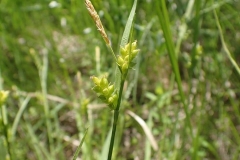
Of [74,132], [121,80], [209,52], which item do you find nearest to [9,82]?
[74,132]

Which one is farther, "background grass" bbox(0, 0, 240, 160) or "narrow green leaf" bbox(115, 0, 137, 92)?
"background grass" bbox(0, 0, 240, 160)

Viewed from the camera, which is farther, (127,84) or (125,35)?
(127,84)

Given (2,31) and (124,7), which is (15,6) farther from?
(124,7)

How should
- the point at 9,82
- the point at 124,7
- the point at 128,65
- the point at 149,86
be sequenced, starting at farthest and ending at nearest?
the point at 149,86, the point at 9,82, the point at 124,7, the point at 128,65

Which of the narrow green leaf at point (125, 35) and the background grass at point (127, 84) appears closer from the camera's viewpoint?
the narrow green leaf at point (125, 35)

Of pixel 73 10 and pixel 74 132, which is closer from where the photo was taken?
pixel 73 10

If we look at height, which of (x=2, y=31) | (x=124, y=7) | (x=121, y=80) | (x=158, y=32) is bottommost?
(x=121, y=80)

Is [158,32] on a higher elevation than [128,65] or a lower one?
higher

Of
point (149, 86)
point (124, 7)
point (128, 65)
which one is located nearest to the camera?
point (128, 65)
